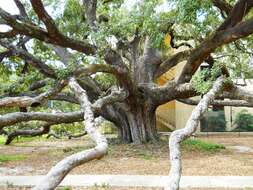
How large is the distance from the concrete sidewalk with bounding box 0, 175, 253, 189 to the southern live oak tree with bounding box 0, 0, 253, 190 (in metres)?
1.32

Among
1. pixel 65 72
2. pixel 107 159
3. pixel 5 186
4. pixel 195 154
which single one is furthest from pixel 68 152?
pixel 5 186

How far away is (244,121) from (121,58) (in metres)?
13.2

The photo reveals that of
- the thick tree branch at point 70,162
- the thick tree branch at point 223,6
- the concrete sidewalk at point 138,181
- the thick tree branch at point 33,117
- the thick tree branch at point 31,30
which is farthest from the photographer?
the thick tree branch at point 31,30

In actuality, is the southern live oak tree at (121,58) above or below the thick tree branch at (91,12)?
below

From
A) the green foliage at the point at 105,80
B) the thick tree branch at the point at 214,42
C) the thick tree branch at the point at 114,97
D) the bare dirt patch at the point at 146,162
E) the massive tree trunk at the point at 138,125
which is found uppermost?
the thick tree branch at the point at 214,42

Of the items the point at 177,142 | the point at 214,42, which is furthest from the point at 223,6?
the point at 177,142

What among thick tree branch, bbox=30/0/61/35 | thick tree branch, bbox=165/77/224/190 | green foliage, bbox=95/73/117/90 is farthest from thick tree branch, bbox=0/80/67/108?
green foliage, bbox=95/73/117/90

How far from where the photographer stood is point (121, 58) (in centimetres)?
1753

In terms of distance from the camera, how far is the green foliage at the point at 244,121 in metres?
28.3

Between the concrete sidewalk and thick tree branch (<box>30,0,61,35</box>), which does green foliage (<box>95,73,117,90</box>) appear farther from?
the concrete sidewalk

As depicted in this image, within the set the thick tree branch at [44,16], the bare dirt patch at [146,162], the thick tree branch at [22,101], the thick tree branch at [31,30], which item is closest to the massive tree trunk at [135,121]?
the bare dirt patch at [146,162]

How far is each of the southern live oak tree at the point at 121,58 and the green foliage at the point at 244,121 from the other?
8.69 metres

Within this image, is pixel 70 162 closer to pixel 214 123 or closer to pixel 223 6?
pixel 223 6

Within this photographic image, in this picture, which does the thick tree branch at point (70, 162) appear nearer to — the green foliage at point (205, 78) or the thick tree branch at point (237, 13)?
the green foliage at point (205, 78)
